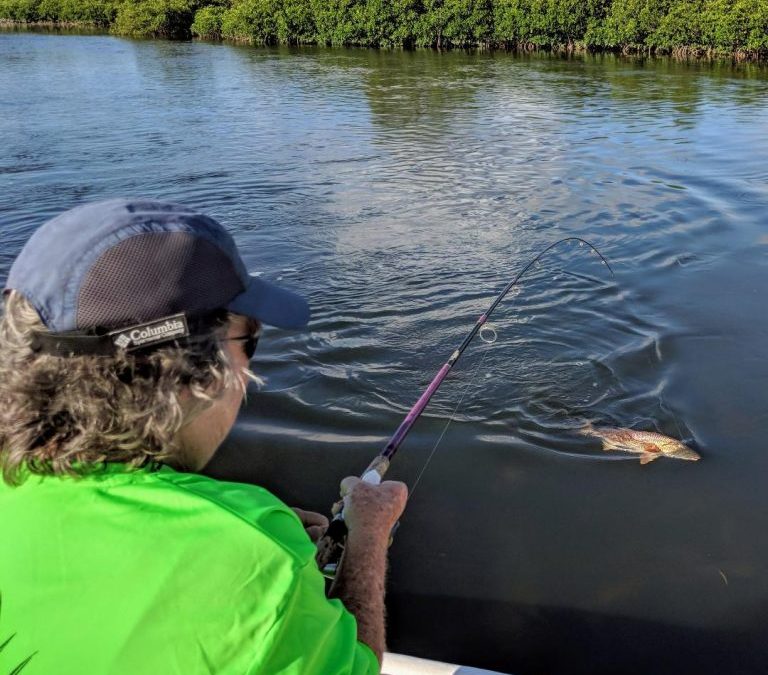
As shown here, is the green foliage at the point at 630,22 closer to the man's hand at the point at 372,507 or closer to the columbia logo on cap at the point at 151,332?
the man's hand at the point at 372,507

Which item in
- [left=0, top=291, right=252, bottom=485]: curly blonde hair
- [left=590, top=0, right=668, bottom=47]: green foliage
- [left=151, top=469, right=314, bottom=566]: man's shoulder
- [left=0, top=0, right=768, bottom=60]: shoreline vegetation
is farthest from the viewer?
[left=590, top=0, right=668, bottom=47]: green foliage

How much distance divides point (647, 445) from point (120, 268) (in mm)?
4309

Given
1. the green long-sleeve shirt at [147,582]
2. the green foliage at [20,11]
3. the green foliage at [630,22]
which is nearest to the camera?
the green long-sleeve shirt at [147,582]

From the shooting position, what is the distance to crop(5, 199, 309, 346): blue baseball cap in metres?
1.45

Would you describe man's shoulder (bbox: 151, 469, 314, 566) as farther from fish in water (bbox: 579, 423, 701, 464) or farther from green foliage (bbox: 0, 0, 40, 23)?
green foliage (bbox: 0, 0, 40, 23)

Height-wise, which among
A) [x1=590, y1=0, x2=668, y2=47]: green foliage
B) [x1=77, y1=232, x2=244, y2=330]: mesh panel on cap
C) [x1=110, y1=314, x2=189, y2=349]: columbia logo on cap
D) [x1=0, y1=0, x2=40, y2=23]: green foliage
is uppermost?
[x1=0, y1=0, x2=40, y2=23]: green foliage

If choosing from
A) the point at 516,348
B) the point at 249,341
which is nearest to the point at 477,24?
the point at 516,348

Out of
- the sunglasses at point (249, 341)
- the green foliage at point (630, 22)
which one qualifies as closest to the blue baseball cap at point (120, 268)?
the sunglasses at point (249, 341)

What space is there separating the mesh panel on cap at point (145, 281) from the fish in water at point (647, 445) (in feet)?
13.4

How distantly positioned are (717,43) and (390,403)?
39.0m

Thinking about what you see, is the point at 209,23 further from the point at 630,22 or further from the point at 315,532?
the point at 315,532

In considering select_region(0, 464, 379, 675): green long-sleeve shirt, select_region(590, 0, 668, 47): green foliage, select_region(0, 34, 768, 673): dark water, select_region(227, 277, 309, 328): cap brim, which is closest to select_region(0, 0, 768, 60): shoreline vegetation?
select_region(590, 0, 668, 47): green foliage

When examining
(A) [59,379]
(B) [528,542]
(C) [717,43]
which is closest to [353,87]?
(C) [717,43]

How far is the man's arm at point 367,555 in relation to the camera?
183cm
